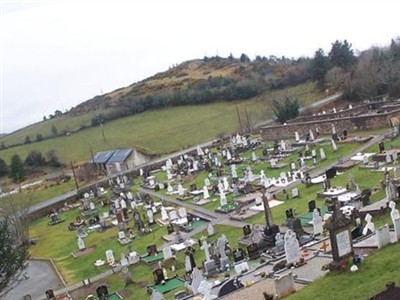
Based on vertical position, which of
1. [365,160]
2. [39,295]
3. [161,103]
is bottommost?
[39,295]

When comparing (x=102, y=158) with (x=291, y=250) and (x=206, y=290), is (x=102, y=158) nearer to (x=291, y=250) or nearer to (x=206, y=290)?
(x=291, y=250)

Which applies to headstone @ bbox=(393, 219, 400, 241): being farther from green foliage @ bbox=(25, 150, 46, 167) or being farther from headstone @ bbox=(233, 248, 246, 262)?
green foliage @ bbox=(25, 150, 46, 167)

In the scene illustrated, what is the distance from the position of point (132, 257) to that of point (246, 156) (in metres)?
24.8

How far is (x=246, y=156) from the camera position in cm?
5134

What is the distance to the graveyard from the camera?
59.2ft

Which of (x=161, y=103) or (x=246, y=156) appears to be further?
(x=161, y=103)

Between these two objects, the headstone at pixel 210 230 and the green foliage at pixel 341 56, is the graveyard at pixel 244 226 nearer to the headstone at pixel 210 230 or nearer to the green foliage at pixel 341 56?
the headstone at pixel 210 230

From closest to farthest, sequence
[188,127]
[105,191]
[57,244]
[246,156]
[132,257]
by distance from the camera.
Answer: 1. [132,257]
2. [57,244]
3. [246,156]
4. [105,191]
5. [188,127]

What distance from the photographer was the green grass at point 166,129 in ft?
248

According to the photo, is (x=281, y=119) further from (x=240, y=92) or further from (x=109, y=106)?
(x=109, y=106)

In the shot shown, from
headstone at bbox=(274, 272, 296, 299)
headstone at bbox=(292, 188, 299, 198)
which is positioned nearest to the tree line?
headstone at bbox=(292, 188, 299, 198)

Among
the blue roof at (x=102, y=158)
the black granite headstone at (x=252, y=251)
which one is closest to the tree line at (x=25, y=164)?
the blue roof at (x=102, y=158)

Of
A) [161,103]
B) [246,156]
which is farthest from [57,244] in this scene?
[161,103]

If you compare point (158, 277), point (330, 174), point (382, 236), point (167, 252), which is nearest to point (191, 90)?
point (330, 174)
